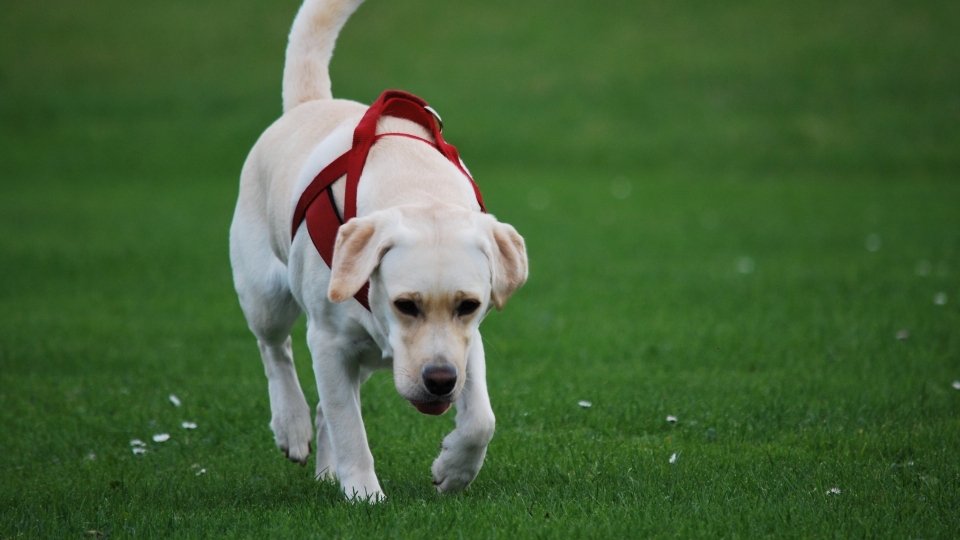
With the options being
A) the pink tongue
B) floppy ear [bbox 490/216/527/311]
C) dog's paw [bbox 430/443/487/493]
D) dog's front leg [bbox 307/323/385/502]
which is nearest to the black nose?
the pink tongue

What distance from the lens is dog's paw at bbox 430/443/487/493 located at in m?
4.44

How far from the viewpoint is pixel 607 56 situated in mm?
29266

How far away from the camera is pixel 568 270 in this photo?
492 inches

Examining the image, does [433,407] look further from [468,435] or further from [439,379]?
[468,435]

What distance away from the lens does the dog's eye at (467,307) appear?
13.1 ft

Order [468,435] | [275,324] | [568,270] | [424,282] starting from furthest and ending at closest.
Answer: [568,270] < [275,324] < [468,435] < [424,282]

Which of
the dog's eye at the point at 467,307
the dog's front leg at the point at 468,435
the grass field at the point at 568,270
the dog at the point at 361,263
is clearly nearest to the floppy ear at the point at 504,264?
the dog at the point at 361,263

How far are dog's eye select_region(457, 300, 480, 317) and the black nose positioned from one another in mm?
224

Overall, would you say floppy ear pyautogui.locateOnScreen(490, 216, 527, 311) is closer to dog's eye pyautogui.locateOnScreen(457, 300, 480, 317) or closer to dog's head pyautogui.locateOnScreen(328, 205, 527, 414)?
dog's head pyautogui.locateOnScreen(328, 205, 527, 414)

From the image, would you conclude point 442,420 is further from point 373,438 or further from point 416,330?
point 416,330

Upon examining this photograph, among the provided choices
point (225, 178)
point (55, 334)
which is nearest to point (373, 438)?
point (55, 334)

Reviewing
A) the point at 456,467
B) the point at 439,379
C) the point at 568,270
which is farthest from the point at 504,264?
the point at 568,270

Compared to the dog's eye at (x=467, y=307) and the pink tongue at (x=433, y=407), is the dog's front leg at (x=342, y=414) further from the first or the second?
the dog's eye at (x=467, y=307)

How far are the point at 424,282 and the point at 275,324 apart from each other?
1.82 metres
